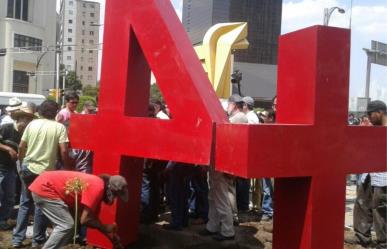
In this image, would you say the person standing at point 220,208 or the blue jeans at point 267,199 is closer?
the person standing at point 220,208

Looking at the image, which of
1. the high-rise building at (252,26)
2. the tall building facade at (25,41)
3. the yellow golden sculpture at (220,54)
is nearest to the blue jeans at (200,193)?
the yellow golden sculpture at (220,54)

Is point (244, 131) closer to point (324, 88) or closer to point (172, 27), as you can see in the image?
point (324, 88)

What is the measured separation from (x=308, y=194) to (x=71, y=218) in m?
2.23

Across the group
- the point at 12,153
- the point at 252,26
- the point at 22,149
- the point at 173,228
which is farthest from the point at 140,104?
the point at 252,26

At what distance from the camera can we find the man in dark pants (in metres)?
5.71

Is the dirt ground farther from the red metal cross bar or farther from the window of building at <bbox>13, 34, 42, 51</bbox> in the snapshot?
the window of building at <bbox>13, 34, 42, 51</bbox>

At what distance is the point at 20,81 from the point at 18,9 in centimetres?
666

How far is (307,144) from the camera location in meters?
3.61

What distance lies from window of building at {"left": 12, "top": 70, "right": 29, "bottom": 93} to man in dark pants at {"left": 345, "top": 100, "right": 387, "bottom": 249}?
4290 cm

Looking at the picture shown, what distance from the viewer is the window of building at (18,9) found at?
147 ft

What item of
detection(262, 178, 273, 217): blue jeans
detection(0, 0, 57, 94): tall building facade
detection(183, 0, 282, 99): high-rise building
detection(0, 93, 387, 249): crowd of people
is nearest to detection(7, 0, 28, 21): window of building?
detection(0, 0, 57, 94): tall building facade

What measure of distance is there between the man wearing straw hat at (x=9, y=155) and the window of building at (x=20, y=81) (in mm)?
40544

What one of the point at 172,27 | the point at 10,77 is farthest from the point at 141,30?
the point at 10,77

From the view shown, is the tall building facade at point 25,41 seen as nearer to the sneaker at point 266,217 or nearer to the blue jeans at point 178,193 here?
the sneaker at point 266,217
